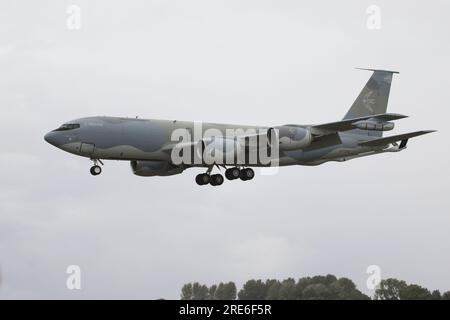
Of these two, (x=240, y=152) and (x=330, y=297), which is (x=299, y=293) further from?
(x=240, y=152)


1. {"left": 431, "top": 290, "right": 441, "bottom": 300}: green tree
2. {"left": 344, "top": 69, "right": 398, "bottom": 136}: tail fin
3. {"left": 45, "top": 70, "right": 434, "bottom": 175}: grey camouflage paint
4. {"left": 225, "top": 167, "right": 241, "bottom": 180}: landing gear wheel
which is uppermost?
{"left": 344, "top": 69, "right": 398, "bottom": 136}: tail fin

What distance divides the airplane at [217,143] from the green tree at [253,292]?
26.8ft

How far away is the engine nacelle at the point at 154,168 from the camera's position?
81125mm

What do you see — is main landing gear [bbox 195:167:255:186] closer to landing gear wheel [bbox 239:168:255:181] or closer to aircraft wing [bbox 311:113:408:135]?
landing gear wheel [bbox 239:168:255:181]

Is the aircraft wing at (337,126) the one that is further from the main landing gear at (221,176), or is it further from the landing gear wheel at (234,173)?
the landing gear wheel at (234,173)

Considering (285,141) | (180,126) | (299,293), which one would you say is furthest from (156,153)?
(299,293)

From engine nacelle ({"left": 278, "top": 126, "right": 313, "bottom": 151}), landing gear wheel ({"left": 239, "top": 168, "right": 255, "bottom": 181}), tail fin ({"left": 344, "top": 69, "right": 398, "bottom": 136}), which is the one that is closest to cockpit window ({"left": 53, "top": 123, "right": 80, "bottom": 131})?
landing gear wheel ({"left": 239, "top": 168, "right": 255, "bottom": 181})

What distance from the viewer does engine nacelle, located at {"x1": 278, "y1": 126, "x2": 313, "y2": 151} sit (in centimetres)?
7641

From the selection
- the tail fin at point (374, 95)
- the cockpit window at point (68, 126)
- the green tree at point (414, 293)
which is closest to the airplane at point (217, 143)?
the cockpit window at point (68, 126)

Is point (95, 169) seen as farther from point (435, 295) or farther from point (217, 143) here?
point (435, 295)

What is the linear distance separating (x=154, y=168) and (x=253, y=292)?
1244cm

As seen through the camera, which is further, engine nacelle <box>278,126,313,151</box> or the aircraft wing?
engine nacelle <box>278,126,313,151</box>

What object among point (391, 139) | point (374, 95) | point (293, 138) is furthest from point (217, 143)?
point (374, 95)
